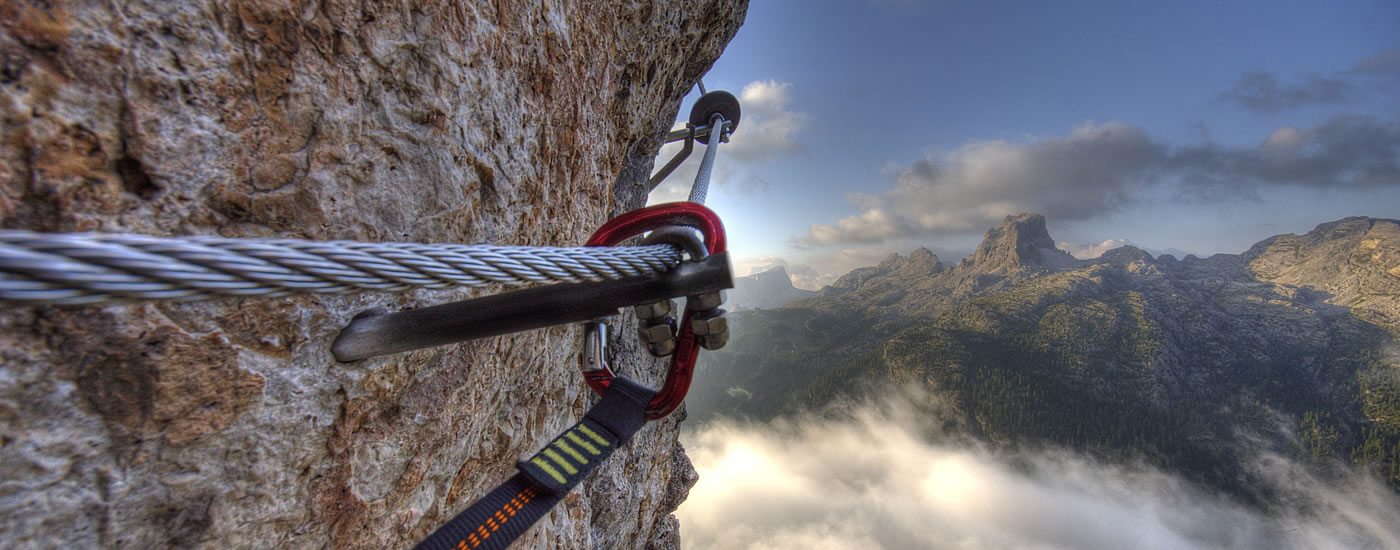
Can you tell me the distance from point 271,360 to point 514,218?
4.10 ft

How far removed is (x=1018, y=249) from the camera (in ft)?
473

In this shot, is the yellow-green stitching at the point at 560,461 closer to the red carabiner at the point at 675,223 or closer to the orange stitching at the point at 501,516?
the orange stitching at the point at 501,516

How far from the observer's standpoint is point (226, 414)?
1335mm

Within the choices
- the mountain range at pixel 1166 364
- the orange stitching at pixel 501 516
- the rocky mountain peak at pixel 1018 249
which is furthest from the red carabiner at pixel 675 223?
the rocky mountain peak at pixel 1018 249

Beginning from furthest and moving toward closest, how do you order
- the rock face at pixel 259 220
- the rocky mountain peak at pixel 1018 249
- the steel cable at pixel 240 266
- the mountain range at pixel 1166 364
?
the rocky mountain peak at pixel 1018 249, the mountain range at pixel 1166 364, the rock face at pixel 259 220, the steel cable at pixel 240 266

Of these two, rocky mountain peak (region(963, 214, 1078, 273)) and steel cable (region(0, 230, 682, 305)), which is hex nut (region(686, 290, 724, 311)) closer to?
steel cable (region(0, 230, 682, 305))

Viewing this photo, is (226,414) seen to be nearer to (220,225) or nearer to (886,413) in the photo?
(220,225)

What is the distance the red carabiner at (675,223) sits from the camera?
1505 mm

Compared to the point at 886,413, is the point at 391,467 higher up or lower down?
higher up

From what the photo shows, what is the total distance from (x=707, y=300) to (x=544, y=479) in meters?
0.79

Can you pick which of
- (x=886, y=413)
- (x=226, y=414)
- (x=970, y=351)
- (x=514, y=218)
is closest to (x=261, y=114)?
(x=226, y=414)

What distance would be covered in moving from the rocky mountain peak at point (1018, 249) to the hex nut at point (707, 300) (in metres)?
170

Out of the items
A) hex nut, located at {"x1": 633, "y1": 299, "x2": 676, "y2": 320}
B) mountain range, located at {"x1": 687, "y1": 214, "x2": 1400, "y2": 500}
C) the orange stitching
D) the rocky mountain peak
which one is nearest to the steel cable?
hex nut, located at {"x1": 633, "y1": 299, "x2": 676, "y2": 320}

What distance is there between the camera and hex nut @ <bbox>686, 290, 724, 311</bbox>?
1.39 metres
